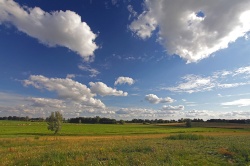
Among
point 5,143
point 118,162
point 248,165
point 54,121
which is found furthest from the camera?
point 54,121

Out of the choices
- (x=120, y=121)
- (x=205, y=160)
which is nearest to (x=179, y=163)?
(x=205, y=160)

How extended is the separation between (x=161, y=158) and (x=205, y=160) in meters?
3.12

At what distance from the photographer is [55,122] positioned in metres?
89.0

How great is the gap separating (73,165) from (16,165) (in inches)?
167

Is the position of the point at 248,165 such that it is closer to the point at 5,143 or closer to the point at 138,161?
the point at 138,161

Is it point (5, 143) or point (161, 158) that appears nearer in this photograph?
point (161, 158)

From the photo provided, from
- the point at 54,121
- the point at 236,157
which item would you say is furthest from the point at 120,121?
the point at 236,157

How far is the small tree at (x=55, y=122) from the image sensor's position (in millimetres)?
88338

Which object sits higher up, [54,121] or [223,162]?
[54,121]

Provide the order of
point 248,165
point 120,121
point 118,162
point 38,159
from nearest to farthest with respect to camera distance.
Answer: point 248,165 < point 118,162 < point 38,159 < point 120,121

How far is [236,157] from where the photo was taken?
17.7 m

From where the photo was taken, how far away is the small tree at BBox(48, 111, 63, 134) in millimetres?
88338

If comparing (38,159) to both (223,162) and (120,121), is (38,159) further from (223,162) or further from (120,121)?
(120,121)

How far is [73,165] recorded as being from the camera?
14.9m
